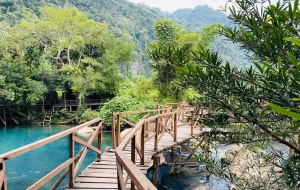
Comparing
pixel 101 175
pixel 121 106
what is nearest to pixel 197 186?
pixel 101 175

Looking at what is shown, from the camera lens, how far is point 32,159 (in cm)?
1037

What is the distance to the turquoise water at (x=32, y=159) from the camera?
26.6ft

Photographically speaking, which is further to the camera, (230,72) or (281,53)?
(230,72)

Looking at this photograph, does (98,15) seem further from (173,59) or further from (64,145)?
(173,59)

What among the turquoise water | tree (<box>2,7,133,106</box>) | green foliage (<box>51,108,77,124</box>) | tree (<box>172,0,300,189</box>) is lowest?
the turquoise water

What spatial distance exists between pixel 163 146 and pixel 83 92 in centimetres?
1441

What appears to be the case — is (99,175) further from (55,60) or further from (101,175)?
(55,60)

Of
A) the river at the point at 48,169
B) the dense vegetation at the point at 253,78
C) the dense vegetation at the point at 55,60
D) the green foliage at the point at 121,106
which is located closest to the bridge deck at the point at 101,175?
the dense vegetation at the point at 253,78

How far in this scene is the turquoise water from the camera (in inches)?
320

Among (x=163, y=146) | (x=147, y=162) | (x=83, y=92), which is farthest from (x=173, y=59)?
(x=83, y=92)

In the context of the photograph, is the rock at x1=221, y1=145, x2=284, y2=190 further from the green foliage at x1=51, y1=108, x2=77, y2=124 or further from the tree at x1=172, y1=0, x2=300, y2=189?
the green foliage at x1=51, y1=108, x2=77, y2=124

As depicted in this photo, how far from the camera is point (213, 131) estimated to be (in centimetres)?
205

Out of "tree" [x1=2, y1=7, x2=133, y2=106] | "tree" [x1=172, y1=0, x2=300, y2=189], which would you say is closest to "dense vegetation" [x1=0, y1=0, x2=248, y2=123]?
"tree" [x1=2, y1=7, x2=133, y2=106]

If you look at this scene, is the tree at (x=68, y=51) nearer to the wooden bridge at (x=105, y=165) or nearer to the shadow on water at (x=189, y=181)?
the shadow on water at (x=189, y=181)
